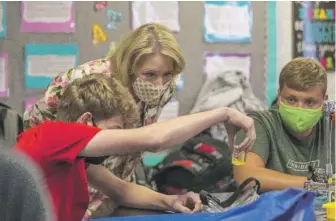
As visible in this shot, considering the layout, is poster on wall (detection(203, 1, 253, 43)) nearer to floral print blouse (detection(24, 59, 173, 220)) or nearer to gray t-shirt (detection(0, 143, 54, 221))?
floral print blouse (detection(24, 59, 173, 220))

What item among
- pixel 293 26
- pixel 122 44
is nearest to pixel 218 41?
pixel 293 26

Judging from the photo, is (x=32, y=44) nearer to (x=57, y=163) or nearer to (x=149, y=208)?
(x=149, y=208)

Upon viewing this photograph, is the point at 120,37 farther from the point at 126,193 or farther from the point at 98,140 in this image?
the point at 98,140

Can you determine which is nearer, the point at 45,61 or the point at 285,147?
the point at 285,147

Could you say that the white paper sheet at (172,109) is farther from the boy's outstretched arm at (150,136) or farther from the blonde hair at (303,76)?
the boy's outstretched arm at (150,136)

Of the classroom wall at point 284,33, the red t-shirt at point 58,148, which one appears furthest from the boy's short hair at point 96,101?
the classroom wall at point 284,33

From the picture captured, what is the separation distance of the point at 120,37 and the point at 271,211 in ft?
6.64

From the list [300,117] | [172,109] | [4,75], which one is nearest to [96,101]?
[300,117]

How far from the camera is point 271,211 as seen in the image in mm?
1283

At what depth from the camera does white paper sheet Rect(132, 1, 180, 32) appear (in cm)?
321

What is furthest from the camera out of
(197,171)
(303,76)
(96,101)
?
(197,171)

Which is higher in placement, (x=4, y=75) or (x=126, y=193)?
(x=4, y=75)

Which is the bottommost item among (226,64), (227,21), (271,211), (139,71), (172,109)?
(172,109)

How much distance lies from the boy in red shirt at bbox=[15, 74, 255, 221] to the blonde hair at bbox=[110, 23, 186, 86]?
11.3 inches
